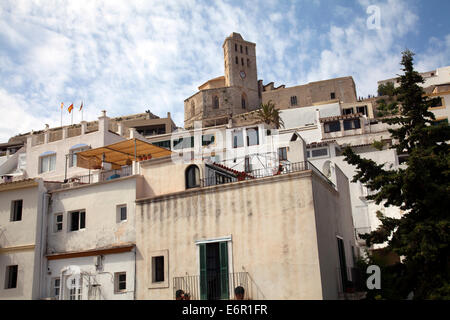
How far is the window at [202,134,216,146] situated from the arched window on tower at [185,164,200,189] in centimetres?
2735

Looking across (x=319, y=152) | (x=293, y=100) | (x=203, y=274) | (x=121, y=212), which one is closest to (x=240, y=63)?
(x=293, y=100)

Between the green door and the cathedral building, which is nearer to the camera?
the green door

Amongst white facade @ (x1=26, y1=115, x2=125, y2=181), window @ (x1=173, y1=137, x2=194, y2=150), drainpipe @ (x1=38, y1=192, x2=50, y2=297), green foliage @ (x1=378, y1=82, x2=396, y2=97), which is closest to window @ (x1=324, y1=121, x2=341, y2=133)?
window @ (x1=173, y1=137, x2=194, y2=150)

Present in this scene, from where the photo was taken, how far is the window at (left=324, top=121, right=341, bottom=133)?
47.1 meters

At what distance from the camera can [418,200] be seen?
16.9 meters

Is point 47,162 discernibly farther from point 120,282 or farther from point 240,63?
point 240,63

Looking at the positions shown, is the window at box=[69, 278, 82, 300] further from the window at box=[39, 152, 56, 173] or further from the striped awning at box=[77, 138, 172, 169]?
the window at box=[39, 152, 56, 173]

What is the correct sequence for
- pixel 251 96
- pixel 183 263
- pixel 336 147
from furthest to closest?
pixel 251 96
pixel 336 147
pixel 183 263

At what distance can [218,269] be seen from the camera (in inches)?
699

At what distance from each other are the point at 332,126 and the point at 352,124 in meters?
1.96

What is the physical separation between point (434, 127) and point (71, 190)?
1638 centimetres
